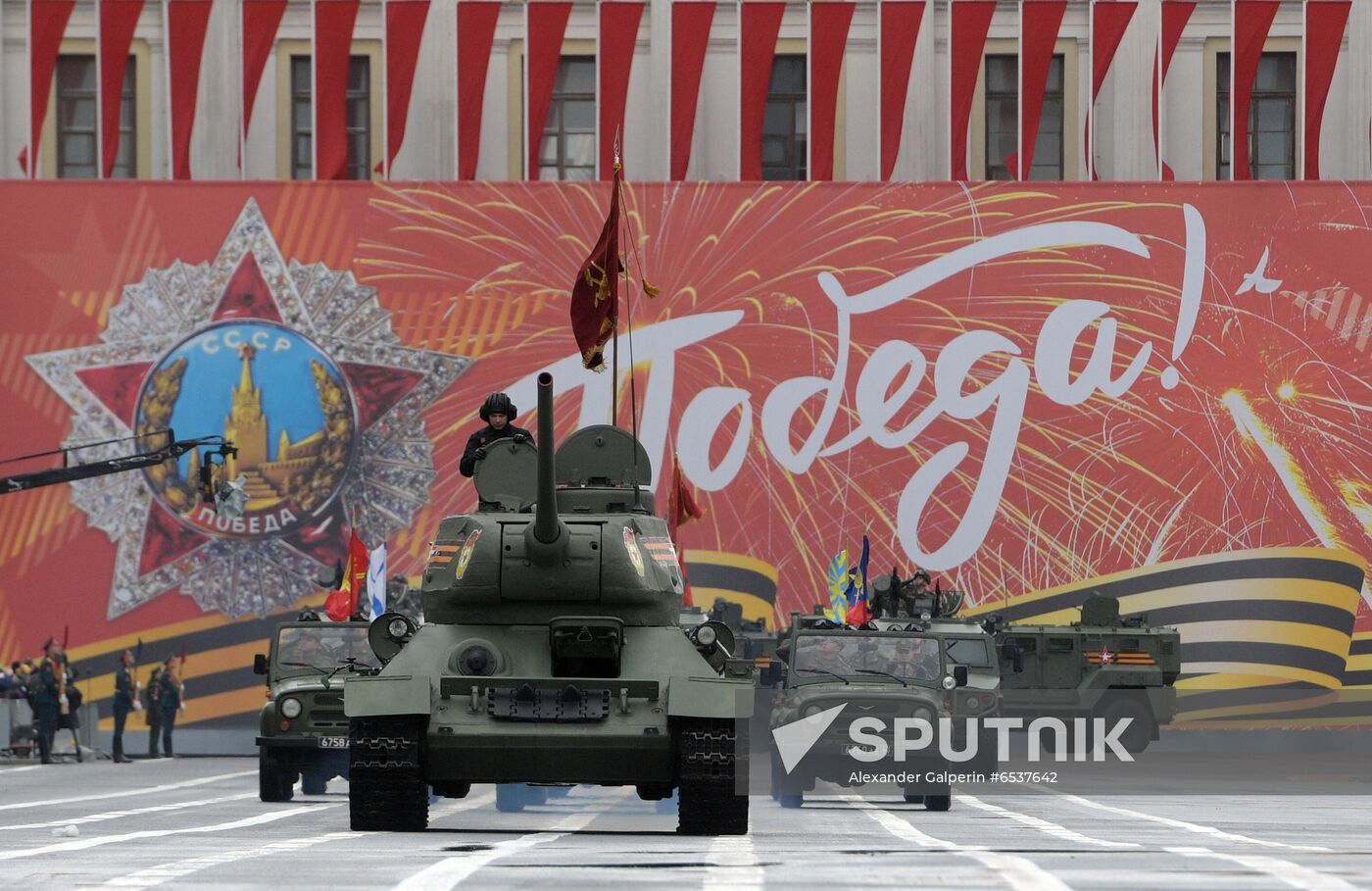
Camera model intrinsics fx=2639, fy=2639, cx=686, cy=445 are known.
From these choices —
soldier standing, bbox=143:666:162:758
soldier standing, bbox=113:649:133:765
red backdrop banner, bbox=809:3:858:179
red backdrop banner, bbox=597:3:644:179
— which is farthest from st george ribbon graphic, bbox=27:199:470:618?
red backdrop banner, bbox=809:3:858:179

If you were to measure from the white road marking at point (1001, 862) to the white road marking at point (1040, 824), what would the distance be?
0.84 metres

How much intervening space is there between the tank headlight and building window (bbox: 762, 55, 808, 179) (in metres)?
30.0

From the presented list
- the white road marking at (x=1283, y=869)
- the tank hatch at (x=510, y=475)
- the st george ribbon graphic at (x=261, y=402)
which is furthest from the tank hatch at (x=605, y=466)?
the st george ribbon graphic at (x=261, y=402)

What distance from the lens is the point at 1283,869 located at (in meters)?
12.9

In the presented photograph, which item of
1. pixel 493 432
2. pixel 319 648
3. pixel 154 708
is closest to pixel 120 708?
pixel 154 708

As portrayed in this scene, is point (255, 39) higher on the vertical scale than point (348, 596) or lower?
higher

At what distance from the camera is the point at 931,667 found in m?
25.0

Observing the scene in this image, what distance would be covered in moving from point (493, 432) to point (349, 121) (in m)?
29.6

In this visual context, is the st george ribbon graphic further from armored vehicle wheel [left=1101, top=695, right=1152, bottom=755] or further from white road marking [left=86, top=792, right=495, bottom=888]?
white road marking [left=86, top=792, right=495, bottom=888]

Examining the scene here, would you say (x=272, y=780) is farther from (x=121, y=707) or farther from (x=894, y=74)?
(x=894, y=74)

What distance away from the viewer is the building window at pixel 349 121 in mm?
47281

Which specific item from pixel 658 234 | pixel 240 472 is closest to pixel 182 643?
pixel 240 472

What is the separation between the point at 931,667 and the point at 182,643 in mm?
20909

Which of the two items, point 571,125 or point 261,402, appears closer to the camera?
point 261,402
